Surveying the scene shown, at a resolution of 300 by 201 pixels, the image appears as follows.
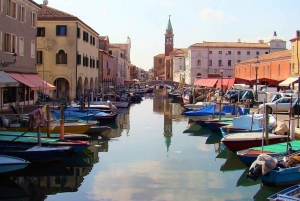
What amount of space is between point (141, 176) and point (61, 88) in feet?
89.1

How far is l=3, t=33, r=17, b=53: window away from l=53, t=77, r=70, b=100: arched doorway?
13.5m

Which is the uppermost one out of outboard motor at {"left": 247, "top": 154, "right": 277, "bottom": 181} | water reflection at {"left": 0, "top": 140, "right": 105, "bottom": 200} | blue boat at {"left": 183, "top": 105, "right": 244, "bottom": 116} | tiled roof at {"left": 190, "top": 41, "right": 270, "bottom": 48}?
tiled roof at {"left": 190, "top": 41, "right": 270, "bottom": 48}

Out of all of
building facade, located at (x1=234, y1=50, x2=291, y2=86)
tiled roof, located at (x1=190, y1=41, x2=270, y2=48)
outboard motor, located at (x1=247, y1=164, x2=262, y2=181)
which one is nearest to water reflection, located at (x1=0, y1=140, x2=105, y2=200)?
outboard motor, located at (x1=247, y1=164, x2=262, y2=181)

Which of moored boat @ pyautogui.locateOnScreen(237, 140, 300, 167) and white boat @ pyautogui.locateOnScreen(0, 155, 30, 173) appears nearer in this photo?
white boat @ pyautogui.locateOnScreen(0, 155, 30, 173)

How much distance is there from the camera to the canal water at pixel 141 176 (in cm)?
1135

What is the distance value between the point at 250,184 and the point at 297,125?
853 centimetres

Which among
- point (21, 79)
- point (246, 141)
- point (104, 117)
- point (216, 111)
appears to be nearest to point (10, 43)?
point (21, 79)

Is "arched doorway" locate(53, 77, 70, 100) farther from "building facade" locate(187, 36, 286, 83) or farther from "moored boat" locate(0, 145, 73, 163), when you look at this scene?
"building facade" locate(187, 36, 286, 83)

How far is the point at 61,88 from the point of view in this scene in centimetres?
3881

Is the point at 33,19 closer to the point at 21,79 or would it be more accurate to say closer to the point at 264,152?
the point at 21,79

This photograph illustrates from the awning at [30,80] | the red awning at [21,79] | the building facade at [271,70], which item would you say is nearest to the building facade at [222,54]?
the building facade at [271,70]

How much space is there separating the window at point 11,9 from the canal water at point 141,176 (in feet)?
32.0

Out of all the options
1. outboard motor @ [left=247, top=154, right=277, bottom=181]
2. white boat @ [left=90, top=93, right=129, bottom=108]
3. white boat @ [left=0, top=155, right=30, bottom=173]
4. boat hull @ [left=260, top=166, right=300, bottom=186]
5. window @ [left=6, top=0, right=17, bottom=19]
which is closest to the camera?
outboard motor @ [left=247, top=154, right=277, bottom=181]

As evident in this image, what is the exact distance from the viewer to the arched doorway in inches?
1503
